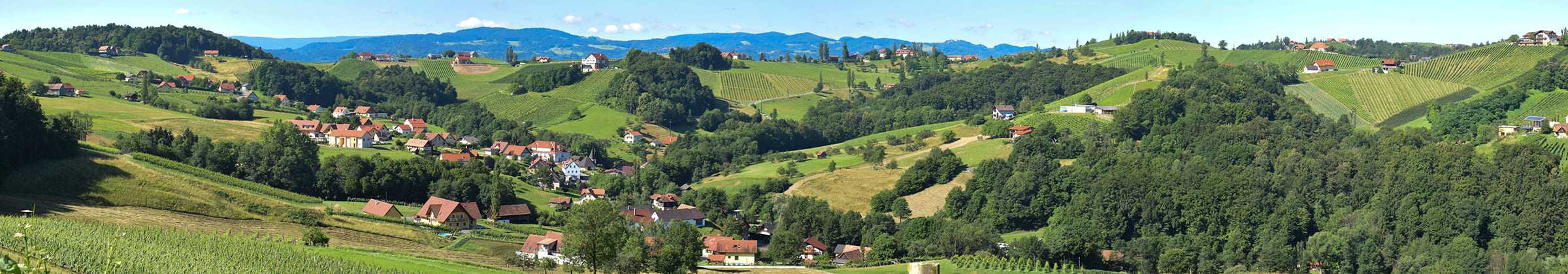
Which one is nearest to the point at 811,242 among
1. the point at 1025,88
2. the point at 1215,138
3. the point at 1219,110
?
the point at 1215,138

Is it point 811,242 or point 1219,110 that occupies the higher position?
point 1219,110

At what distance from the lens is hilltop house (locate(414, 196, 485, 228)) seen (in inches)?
2138

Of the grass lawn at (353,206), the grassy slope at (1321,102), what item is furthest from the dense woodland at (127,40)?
the grassy slope at (1321,102)

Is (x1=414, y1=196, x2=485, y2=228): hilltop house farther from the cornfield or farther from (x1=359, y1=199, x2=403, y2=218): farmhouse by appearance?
the cornfield

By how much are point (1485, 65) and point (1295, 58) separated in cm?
2314

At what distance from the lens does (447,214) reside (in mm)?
54562

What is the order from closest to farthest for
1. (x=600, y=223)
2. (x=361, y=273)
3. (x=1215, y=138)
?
(x=361, y=273) < (x=600, y=223) < (x=1215, y=138)

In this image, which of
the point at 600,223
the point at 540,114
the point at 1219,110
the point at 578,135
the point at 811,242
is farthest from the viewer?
the point at 540,114

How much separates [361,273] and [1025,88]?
103 m

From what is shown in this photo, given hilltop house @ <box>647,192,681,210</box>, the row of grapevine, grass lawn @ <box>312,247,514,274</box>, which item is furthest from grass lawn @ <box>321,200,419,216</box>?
the row of grapevine

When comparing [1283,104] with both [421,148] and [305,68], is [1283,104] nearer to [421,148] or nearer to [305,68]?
[421,148]

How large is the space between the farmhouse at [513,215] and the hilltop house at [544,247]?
9414mm

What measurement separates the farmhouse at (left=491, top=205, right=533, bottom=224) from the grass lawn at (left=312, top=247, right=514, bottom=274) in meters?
22.5

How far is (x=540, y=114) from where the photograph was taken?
112 m
